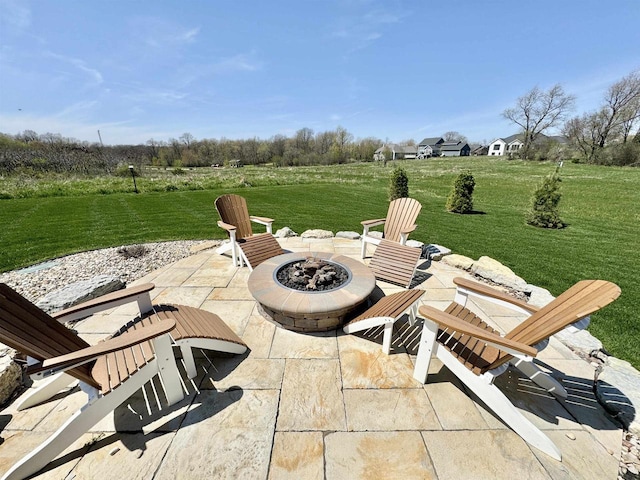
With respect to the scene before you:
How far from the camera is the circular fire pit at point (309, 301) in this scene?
259 centimetres

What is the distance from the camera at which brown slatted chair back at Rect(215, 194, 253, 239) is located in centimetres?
444

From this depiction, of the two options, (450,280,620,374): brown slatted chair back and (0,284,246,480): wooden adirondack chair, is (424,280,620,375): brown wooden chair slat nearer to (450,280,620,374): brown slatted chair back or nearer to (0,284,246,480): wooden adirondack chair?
(450,280,620,374): brown slatted chair back

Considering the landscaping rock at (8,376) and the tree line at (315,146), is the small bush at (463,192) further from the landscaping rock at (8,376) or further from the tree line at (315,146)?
the tree line at (315,146)

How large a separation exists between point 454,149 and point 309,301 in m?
77.3

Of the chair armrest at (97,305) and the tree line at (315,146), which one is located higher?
the tree line at (315,146)

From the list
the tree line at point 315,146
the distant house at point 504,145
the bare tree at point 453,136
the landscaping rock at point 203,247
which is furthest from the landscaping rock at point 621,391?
the bare tree at point 453,136

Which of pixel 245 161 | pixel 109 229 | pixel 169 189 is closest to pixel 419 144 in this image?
pixel 245 161

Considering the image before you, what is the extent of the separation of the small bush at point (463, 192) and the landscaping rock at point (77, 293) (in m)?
9.78

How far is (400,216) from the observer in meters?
4.49

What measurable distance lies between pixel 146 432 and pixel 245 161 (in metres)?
48.9

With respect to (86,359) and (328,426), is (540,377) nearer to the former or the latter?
(328,426)

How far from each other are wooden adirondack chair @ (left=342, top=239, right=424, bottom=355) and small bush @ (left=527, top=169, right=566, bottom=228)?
6.23 meters

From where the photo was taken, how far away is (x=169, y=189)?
14562 millimetres

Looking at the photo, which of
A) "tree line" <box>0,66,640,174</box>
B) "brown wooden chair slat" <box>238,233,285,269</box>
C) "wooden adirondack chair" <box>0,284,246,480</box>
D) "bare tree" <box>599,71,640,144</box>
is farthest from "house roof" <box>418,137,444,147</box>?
"wooden adirondack chair" <box>0,284,246,480</box>
